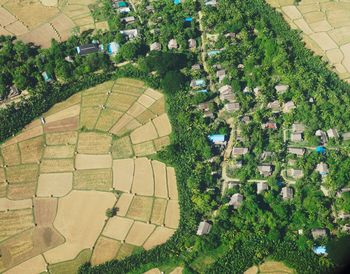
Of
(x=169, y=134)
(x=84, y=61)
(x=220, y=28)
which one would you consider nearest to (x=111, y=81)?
(x=84, y=61)

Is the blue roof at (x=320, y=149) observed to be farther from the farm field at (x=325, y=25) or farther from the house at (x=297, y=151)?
the farm field at (x=325, y=25)

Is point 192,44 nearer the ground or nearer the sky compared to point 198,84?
nearer the sky

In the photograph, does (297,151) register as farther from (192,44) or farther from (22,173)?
(22,173)

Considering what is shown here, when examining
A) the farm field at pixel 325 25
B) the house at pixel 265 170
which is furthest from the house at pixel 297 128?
the farm field at pixel 325 25

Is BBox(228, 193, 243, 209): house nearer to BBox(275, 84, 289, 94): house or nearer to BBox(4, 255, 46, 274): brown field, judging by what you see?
BBox(275, 84, 289, 94): house

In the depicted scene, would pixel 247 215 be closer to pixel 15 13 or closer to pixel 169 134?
pixel 169 134

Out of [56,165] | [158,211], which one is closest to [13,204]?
[56,165]
